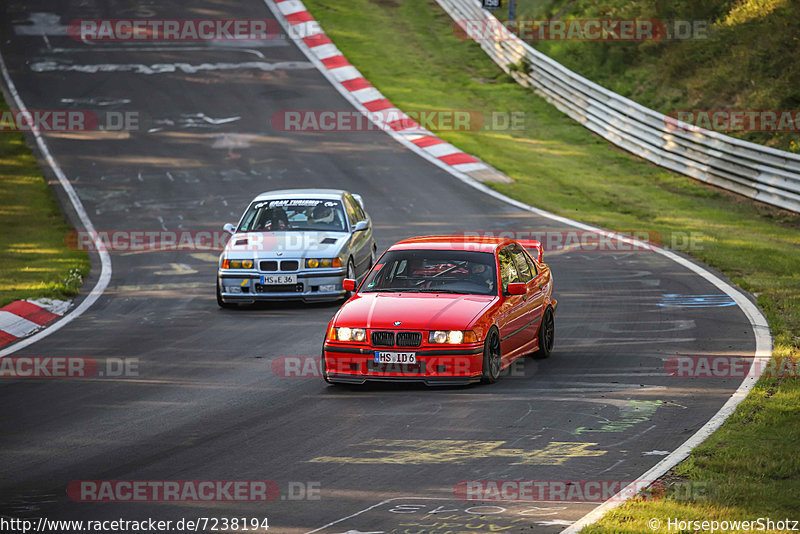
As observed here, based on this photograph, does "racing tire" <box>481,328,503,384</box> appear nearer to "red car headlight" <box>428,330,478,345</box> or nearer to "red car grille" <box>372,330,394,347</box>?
"red car headlight" <box>428,330,478,345</box>

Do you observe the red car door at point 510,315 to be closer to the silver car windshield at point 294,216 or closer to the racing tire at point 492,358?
the racing tire at point 492,358

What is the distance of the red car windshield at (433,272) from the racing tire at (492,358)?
717 mm

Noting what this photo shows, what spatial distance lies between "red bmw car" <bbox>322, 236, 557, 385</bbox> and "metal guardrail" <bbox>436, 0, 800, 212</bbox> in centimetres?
1334

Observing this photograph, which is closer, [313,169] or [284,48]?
[313,169]

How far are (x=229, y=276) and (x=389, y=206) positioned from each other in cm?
822

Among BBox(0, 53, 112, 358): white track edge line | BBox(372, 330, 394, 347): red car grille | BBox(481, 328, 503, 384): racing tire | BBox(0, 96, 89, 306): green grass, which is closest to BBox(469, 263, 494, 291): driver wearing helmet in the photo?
BBox(481, 328, 503, 384): racing tire

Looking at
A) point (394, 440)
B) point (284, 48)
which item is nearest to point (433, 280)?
point (394, 440)

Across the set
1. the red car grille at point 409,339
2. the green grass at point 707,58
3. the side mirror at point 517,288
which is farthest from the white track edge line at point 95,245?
the green grass at point 707,58

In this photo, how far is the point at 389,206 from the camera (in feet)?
76.8

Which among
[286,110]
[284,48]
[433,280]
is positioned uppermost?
[284,48]

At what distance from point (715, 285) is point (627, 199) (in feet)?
28.9

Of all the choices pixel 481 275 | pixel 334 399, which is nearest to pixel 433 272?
pixel 481 275

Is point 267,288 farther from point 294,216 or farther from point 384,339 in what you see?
point 384,339

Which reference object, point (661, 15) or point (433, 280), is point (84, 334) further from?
point (661, 15)
